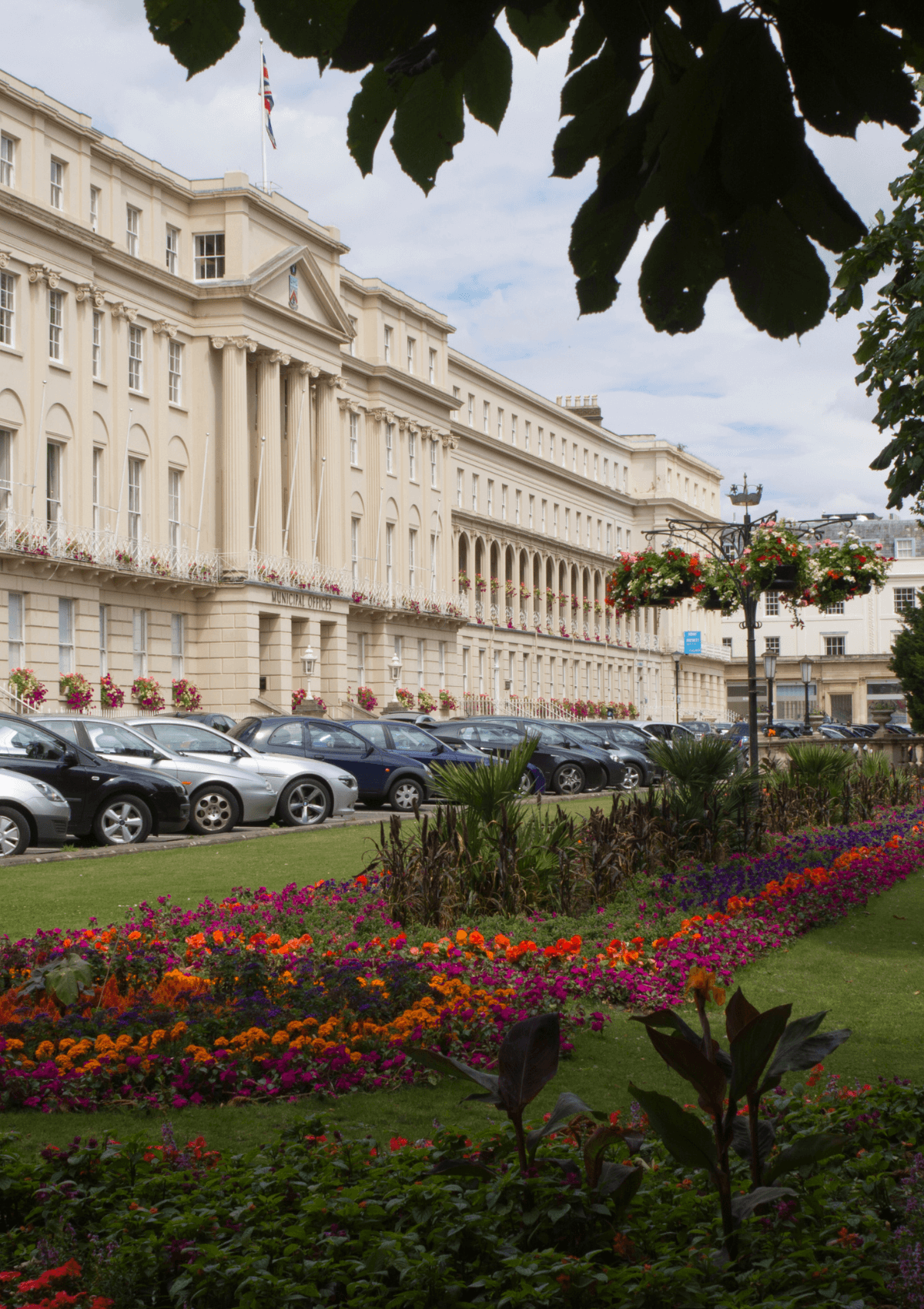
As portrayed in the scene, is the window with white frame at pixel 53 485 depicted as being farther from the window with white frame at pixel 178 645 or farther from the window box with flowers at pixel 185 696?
the window box with flowers at pixel 185 696

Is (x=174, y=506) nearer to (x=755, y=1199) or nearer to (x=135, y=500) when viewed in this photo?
(x=135, y=500)

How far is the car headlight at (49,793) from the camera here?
16.4 meters

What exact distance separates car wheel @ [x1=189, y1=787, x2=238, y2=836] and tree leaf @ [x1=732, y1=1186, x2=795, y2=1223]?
17.0 meters

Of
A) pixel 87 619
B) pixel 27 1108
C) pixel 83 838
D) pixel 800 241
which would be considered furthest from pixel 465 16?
pixel 87 619

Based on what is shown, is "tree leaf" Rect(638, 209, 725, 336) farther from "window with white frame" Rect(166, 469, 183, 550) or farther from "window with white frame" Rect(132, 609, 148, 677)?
"window with white frame" Rect(166, 469, 183, 550)

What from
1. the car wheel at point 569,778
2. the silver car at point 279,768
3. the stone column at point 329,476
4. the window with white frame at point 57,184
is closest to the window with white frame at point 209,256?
the stone column at point 329,476

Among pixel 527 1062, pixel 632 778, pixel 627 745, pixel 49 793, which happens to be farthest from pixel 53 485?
pixel 527 1062

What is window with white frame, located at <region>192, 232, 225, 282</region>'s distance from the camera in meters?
45.0

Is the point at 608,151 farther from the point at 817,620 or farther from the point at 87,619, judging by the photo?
the point at 817,620

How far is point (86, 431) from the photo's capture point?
38.6 meters

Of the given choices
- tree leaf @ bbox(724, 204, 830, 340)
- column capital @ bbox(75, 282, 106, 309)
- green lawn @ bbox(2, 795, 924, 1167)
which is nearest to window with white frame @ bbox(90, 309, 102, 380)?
column capital @ bbox(75, 282, 106, 309)

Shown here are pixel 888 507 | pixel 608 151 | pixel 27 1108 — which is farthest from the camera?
pixel 888 507

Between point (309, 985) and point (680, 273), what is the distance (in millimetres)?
5895

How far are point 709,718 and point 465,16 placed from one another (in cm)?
10117
